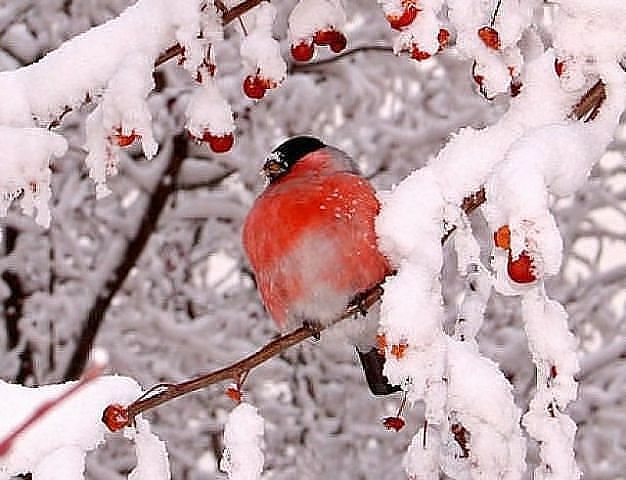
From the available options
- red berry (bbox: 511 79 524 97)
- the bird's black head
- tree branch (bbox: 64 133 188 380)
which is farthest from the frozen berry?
tree branch (bbox: 64 133 188 380)

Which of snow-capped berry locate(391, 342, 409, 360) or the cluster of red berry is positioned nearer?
snow-capped berry locate(391, 342, 409, 360)

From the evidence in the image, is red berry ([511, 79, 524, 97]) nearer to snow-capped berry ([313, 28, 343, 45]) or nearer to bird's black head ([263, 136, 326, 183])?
snow-capped berry ([313, 28, 343, 45])

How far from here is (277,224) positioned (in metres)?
2.14

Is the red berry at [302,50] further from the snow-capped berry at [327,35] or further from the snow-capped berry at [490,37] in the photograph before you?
the snow-capped berry at [490,37]

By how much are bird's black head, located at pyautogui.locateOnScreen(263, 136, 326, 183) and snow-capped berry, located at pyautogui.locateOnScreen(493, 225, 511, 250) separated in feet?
4.39

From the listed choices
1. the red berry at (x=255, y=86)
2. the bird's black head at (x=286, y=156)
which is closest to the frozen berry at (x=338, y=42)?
the red berry at (x=255, y=86)

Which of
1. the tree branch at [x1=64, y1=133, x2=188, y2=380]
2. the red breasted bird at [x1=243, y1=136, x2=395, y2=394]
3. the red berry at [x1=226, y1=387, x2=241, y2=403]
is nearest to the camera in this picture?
the red berry at [x1=226, y1=387, x2=241, y2=403]

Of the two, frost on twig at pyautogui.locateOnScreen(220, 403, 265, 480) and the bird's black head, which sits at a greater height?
frost on twig at pyautogui.locateOnScreen(220, 403, 265, 480)

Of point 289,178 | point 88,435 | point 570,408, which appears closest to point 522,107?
point 88,435

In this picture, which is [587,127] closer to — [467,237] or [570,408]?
[467,237]

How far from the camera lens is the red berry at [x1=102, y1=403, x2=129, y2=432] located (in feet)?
4.66

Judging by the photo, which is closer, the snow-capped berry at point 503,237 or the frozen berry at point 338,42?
the snow-capped berry at point 503,237

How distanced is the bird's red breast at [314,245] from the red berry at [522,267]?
95 cm

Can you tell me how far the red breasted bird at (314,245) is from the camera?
205 centimetres
